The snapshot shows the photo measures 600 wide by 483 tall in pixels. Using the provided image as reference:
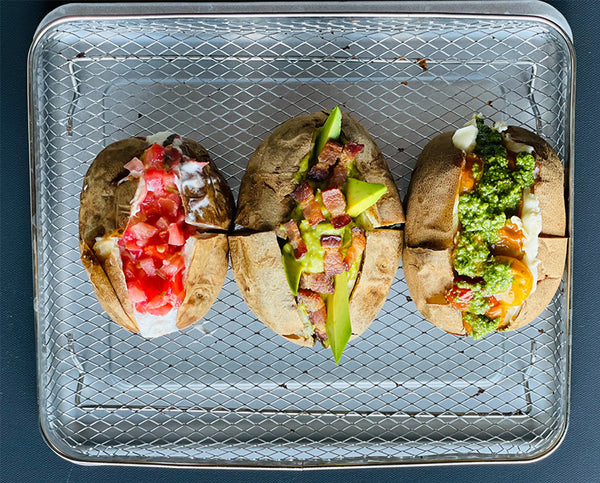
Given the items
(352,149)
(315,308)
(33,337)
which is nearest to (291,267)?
(315,308)

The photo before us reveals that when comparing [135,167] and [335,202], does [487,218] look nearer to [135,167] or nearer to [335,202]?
[335,202]

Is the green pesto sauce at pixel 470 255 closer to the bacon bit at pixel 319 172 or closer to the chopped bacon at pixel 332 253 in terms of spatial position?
the chopped bacon at pixel 332 253

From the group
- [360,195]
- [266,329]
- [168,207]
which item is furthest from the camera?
[266,329]

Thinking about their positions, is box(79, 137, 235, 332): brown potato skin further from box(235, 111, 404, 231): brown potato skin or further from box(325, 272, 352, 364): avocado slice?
box(325, 272, 352, 364): avocado slice

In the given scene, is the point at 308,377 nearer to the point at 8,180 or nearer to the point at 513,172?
the point at 513,172

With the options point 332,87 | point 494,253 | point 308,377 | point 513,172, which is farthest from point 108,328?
point 513,172

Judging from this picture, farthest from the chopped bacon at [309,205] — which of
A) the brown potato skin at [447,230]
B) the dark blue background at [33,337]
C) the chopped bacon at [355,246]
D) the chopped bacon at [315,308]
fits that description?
the dark blue background at [33,337]
